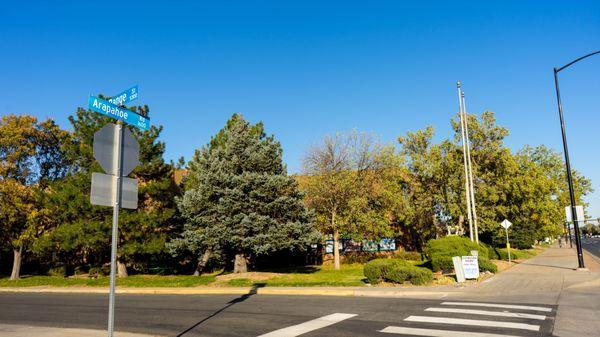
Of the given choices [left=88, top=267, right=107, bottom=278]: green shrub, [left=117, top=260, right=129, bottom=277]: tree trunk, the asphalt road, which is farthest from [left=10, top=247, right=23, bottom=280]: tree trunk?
the asphalt road

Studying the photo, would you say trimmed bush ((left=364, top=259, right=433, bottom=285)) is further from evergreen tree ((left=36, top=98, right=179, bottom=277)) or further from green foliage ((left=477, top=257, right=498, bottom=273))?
evergreen tree ((left=36, top=98, right=179, bottom=277))

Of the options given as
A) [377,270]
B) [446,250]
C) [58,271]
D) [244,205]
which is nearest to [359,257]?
[244,205]

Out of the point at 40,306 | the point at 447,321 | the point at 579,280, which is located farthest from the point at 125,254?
the point at 579,280

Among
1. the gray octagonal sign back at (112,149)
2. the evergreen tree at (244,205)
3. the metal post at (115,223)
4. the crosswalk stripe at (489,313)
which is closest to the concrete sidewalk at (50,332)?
the metal post at (115,223)

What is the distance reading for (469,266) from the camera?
17094 millimetres

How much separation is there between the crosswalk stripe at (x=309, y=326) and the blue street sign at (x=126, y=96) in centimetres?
502

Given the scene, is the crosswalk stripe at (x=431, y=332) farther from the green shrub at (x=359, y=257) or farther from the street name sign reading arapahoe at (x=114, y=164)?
the green shrub at (x=359, y=257)

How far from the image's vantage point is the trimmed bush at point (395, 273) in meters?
16.3

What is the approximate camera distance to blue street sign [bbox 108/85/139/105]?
6598 mm

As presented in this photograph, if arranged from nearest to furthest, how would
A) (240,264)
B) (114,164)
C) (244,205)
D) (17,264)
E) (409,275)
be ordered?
(114,164) < (409,275) < (244,205) < (240,264) < (17,264)

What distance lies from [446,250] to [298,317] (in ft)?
40.3

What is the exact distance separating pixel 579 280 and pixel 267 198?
594 inches

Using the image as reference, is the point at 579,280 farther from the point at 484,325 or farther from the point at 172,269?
the point at 172,269

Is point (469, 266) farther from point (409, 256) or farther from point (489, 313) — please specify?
point (409, 256)
